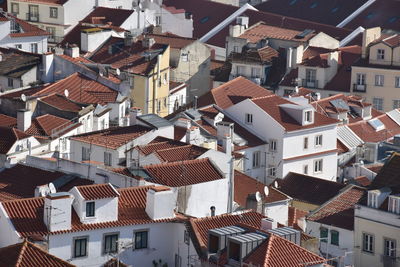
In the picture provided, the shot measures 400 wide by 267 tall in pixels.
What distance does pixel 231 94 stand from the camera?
9650 cm

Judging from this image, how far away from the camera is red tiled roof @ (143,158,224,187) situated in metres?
68.9

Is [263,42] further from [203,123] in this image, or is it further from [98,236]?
[98,236]

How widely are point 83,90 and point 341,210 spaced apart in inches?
841

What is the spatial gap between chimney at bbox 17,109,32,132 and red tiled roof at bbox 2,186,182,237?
69.0 feet

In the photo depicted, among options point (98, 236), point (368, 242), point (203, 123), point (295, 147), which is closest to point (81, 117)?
point (203, 123)

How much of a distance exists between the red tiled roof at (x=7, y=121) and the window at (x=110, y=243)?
2426 cm

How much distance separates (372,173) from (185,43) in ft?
86.6

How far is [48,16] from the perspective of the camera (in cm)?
11806

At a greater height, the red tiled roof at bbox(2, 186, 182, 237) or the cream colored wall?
the red tiled roof at bbox(2, 186, 182, 237)

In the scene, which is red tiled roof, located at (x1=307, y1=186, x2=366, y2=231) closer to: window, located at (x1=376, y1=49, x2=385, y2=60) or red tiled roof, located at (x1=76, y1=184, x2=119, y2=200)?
red tiled roof, located at (x1=76, y1=184, x2=119, y2=200)

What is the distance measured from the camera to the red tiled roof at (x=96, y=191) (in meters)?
61.4

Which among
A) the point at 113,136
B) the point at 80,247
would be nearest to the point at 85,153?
the point at 113,136

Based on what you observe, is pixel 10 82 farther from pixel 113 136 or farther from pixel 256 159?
pixel 113 136

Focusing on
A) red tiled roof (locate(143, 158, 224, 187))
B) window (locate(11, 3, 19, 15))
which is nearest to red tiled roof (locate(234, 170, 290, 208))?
red tiled roof (locate(143, 158, 224, 187))
